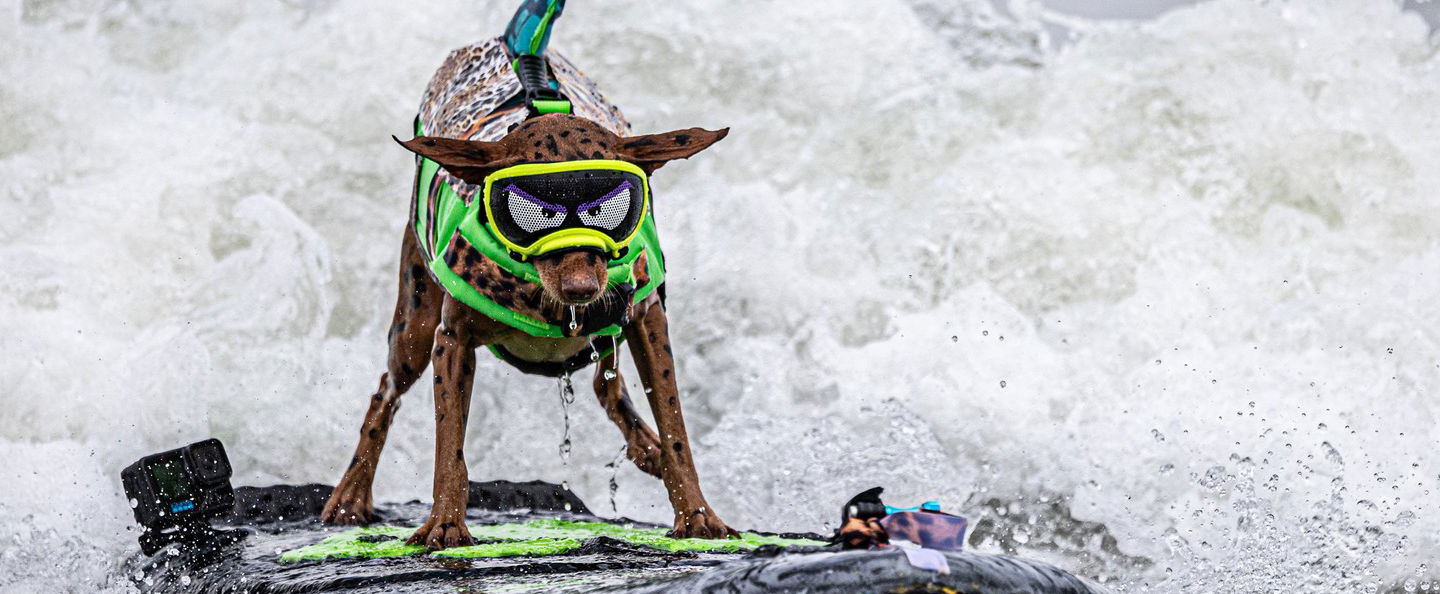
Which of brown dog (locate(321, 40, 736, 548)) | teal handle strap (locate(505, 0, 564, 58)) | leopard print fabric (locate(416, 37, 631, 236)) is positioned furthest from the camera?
teal handle strap (locate(505, 0, 564, 58))

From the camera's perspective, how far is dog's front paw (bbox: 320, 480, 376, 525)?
14.2ft

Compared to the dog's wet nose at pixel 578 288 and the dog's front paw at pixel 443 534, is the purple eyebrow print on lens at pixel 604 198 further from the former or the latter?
the dog's front paw at pixel 443 534

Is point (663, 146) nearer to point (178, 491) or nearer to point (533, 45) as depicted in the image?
point (533, 45)

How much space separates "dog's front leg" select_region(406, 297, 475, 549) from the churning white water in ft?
6.08

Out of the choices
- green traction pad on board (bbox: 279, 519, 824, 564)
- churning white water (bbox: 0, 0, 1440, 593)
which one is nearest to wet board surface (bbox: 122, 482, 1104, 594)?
green traction pad on board (bbox: 279, 519, 824, 564)

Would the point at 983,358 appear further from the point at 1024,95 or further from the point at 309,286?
the point at 309,286

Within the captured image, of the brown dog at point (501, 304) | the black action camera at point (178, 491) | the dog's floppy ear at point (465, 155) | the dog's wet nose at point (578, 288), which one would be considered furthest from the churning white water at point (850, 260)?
the dog's wet nose at point (578, 288)

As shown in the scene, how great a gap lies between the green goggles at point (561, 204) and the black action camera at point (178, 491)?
42.5 inches

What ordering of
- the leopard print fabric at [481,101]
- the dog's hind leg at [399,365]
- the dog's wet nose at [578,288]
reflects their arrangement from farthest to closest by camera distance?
the dog's hind leg at [399,365] < the leopard print fabric at [481,101] < the dog's wet nose at [578,288]

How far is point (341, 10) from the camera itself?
26.2 feet

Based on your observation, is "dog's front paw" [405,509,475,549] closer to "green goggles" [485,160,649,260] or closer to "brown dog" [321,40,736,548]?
"brown dog" [321,40,736,548]

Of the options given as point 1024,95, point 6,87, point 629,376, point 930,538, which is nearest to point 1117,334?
point 1024,95

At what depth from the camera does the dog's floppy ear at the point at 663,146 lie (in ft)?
11.3

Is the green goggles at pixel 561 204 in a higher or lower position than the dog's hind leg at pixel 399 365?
higher
